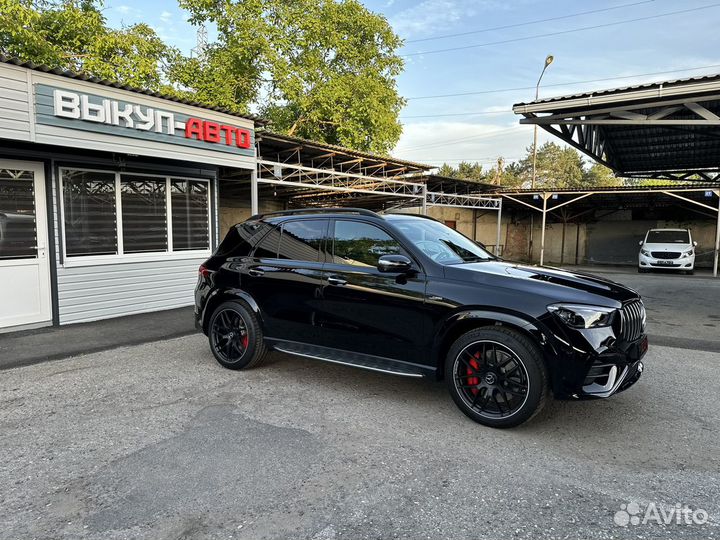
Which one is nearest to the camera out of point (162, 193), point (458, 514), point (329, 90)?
point (458, 514)

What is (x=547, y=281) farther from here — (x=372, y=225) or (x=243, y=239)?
(x=243, y=239)

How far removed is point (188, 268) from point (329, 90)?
13617mm

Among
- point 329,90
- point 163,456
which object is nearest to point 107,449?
point 163,456

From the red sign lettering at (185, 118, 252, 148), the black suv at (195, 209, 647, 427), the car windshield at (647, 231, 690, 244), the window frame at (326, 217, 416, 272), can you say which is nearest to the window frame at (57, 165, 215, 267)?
the red sign lettering at (185, 118, 252, 148)

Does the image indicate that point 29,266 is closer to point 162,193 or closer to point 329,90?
point 162,193

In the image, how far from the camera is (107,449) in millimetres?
3152

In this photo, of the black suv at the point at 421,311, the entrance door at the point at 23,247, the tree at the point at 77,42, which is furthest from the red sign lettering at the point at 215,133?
the tree at the point at 77,42

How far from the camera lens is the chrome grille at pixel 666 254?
16.7 meters

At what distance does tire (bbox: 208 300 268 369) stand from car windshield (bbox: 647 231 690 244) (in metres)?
18.0

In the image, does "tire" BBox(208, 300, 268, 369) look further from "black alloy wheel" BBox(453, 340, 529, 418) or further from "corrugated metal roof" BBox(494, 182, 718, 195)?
"corrugated metal roof" BBox(494, 182, 718, 195)

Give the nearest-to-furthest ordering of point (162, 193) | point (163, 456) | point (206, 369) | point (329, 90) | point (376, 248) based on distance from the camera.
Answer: point (163, 456) → point (376, 248) → point (206, 369) → point (162, 193) → point (329, 90)

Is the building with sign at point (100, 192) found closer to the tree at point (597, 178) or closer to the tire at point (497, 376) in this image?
the tire at point (497, 376)

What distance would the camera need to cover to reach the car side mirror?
374 centimetres

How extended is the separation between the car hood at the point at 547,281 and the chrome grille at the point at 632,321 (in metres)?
0.07
